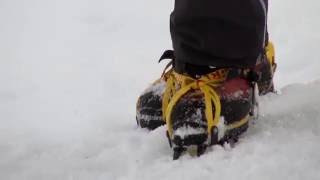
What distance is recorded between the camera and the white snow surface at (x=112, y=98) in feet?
3.81

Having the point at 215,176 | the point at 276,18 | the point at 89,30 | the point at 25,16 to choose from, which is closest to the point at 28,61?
the point at 89,30

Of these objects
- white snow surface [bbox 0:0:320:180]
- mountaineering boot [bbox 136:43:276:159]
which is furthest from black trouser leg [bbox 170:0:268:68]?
white snow surface [bbox 0:0:320:180]

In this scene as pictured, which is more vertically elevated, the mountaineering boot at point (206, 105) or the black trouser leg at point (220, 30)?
the black trouser leg at point (220, 30)

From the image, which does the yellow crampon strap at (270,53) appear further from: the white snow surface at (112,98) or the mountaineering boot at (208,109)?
the mountaineering boot at (208,109)

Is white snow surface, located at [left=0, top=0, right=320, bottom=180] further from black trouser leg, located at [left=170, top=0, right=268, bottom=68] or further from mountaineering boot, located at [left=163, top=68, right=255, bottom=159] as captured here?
black trouser leg, located at [left=170, top=0, right=268, bottom=68]

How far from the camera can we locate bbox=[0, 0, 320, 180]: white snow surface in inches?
45.7

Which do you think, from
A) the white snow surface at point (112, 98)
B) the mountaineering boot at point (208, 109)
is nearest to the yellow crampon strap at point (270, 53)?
the white snow surface at point (112, 98)

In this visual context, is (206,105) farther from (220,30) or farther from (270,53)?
(270,53)

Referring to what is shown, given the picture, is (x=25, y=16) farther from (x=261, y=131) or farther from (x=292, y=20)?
(x=261, y=131)

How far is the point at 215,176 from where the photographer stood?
1.08 metres

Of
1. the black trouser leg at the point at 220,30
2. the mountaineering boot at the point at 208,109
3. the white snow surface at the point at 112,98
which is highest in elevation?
the black trouser leg at the point at 220,30

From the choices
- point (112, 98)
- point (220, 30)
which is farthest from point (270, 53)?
point (112, 98)

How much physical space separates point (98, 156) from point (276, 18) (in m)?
1.56

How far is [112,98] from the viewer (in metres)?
1.92
